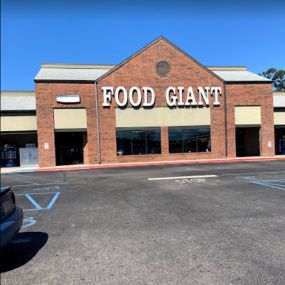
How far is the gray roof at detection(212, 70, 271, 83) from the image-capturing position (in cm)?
2595

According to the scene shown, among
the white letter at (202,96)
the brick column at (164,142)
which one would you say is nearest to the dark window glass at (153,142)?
the brick column at (164,142)

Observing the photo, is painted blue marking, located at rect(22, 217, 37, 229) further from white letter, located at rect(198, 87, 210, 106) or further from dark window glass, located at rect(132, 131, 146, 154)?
white letter, located at rect(198, 87, 210, 106)

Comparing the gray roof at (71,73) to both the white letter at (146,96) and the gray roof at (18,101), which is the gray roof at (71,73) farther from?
the white letter at (146,96)

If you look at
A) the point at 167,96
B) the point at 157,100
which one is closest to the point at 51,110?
the point at 157,100

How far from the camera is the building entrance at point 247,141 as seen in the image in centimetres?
2732

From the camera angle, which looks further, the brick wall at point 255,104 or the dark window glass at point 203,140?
the brick wall at point 255,104

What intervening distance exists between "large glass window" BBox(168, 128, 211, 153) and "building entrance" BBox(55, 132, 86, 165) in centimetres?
812

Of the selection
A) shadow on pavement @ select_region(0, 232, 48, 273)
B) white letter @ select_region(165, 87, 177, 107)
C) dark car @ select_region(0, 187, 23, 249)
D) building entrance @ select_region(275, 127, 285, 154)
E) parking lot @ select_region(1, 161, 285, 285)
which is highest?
white letter @ select_region(165, 87, 177, 107)

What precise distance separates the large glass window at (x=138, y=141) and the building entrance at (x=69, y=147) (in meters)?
3.75

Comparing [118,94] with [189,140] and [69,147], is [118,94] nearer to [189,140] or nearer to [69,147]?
[69,147]

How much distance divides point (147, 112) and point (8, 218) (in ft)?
67.3

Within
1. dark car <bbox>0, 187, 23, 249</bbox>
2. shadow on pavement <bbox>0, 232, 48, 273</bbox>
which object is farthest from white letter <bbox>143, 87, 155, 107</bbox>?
dark car <bbox>0, 187, 23, 249</bbox>

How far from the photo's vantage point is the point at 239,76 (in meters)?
27.7

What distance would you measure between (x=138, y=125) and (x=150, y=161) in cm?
330
